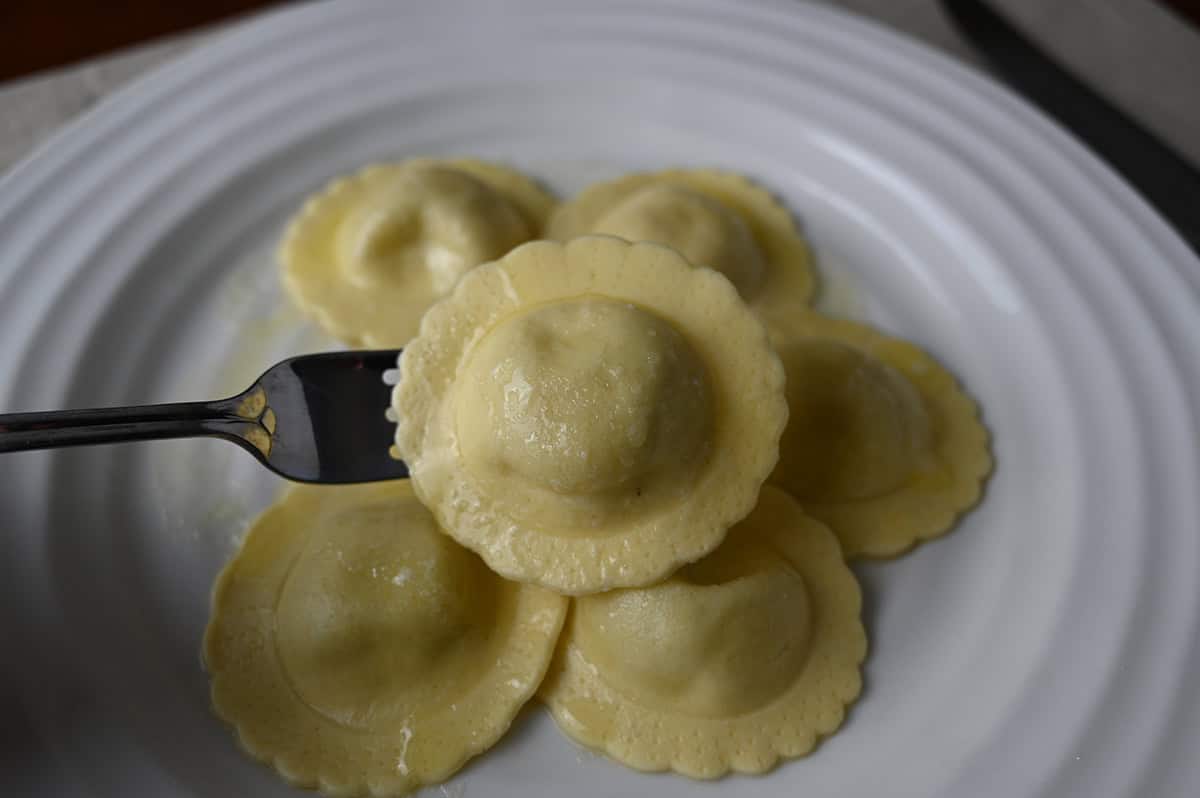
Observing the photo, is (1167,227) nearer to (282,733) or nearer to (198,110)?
(282,733)

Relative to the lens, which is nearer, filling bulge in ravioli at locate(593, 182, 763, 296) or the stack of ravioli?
the stack of ravioli

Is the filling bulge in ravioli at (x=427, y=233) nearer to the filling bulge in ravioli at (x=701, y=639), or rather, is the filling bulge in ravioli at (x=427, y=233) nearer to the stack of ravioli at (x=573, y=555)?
the stack of ravioli at (x=573, y=555)

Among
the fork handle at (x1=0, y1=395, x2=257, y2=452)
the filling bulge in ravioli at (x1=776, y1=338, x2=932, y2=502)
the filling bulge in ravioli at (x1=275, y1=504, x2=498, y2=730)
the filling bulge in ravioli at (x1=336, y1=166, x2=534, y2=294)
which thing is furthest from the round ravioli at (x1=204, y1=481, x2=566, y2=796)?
the filling bulge in ravioli at (x1=336, y1=166, x2=534, y2=294)

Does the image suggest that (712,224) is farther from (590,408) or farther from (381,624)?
(381,624)

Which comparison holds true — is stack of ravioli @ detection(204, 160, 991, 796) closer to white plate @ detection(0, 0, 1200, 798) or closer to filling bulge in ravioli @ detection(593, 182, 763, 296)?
white plate @ detection(0, 0, 1200, 798)

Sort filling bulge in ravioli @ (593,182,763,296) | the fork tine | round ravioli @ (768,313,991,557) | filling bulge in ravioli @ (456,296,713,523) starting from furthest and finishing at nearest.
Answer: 1. filling bulge in ravioli @ (593,182,763,296)
2. round ravioli @ (768,313,991,557)
3. the fork tine
4. filling bulge in ravioli @ (456,296,713,523)

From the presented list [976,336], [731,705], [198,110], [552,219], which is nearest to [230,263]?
[198,110]
